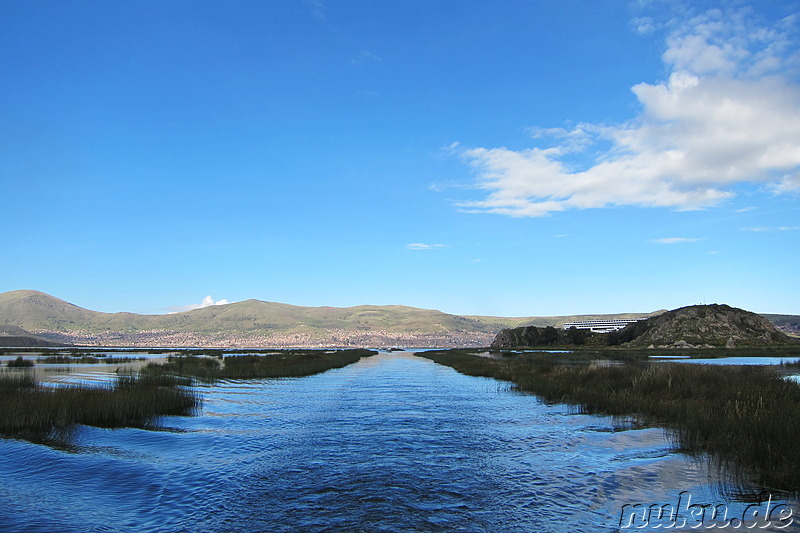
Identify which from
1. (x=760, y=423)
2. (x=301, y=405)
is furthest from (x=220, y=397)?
(x=760, y=423)

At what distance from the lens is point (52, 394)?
20.7 metres

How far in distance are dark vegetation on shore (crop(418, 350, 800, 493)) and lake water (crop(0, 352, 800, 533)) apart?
889mm

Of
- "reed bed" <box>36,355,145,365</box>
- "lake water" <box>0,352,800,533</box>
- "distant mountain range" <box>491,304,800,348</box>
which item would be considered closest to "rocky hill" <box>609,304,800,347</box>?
Result: "distant mountain range" <box>491,304,800,348</box>

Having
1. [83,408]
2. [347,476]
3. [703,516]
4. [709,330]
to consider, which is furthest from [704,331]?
[83,408]

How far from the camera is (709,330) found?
117 m

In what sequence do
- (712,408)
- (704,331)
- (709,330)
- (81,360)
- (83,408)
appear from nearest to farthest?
(712,408) < (83,408) < (81,360) < (704,331) < (709,330)

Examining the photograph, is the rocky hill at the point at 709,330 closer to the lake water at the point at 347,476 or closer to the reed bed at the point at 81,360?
the reed bed at the point at 81,360

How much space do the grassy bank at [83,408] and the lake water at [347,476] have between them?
3.89 feet

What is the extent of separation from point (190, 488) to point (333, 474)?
10.7 feet

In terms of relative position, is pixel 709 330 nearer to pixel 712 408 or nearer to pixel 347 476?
pixel 712 408

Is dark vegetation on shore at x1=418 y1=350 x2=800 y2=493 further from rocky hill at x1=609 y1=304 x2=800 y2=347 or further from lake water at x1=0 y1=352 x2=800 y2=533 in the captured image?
rocky hill at x1=609 y1=304 x2=800 y2=347

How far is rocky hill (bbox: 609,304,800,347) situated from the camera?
112375 mm

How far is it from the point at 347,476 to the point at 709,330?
129 metres

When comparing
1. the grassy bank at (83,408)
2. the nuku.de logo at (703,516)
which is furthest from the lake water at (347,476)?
the grassy bank at (83,408)
